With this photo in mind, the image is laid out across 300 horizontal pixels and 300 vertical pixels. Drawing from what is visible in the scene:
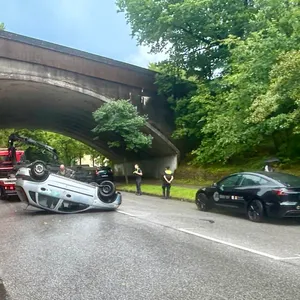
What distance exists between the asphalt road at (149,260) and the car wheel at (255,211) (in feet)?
1.12

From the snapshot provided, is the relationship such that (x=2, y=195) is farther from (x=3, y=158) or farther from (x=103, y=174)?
(x=103, y=174)

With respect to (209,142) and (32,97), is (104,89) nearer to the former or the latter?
(32,97)

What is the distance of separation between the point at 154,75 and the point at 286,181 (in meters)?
20.0

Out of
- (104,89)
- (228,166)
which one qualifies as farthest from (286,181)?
(104,89)

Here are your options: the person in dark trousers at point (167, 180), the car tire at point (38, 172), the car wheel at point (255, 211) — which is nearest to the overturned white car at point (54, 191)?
the car tire at point (38, 172)

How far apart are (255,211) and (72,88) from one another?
55.4 ft

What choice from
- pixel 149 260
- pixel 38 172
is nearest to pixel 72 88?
pixel 38 172

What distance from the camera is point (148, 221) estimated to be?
35.8ft

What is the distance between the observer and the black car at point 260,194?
1069 centimetres

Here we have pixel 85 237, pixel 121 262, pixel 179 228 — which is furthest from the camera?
pixel 179 228

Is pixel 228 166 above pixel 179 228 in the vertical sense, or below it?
above

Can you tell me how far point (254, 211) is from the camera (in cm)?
1125

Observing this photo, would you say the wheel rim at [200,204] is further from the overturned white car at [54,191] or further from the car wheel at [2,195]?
the car wheel at [2,195]

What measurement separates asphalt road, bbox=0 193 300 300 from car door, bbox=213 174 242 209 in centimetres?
145
